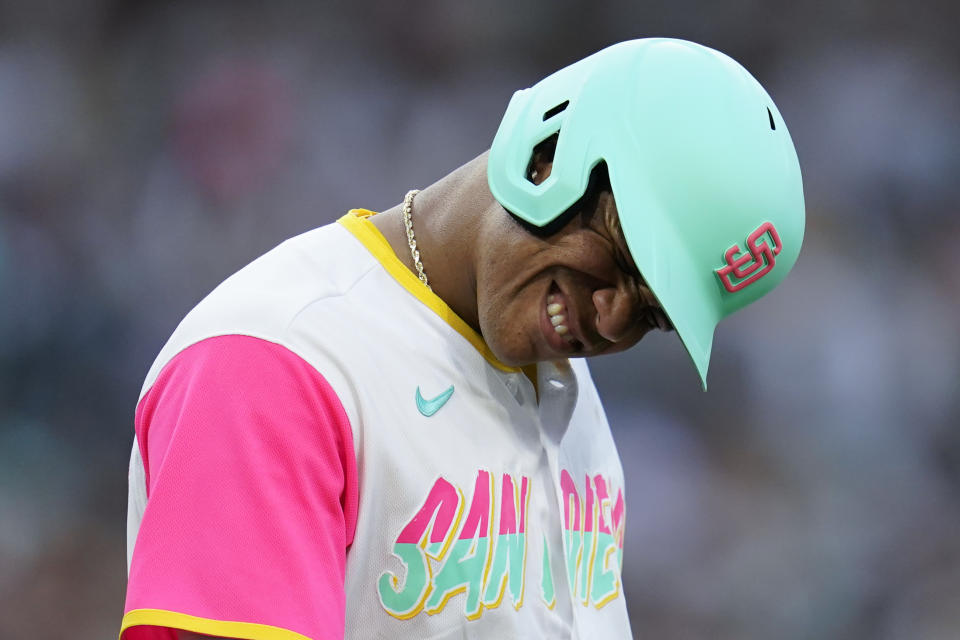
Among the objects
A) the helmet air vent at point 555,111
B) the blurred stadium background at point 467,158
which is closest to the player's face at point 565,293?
the helmet air vent at point 555,111

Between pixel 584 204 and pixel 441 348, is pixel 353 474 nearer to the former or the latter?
pixel 441 348

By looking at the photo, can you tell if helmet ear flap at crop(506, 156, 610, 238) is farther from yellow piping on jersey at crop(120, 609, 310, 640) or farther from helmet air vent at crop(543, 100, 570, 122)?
yellow piping on jersey at crop(120, 609, 310, 640)

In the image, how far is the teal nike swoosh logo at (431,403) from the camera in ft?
4.05

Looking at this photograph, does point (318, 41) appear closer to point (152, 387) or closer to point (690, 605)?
point (690, 605)

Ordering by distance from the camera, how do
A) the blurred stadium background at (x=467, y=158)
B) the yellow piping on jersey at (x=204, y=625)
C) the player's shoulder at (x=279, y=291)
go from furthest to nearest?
the blurred stadium background at (x=467, y=158), the player's shoulder at (x=279, y=291), the yellow piping on jersey at (x=204, y=625)

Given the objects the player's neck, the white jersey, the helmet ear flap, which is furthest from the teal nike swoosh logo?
the helmet ear flap

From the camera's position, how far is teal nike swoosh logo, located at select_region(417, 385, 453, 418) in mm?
1235

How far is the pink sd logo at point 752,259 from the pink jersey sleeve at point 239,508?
0.46m

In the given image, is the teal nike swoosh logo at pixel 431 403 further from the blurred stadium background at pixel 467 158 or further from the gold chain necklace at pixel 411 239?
the blurred stadium background at pixel 467 158

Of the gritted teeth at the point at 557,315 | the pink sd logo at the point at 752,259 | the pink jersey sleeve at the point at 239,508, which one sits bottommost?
the pink jersey sleeve at the point at 239,508

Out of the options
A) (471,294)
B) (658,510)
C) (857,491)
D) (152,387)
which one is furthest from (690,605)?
(152,387)

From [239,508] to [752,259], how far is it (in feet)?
1.95

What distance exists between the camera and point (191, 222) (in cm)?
298

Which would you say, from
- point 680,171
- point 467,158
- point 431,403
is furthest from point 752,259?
point 467,158
